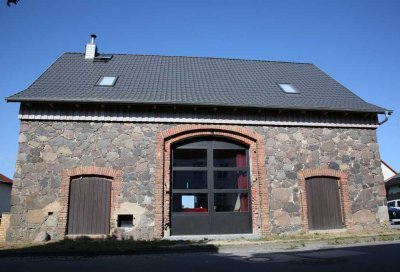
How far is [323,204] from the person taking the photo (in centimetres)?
1186

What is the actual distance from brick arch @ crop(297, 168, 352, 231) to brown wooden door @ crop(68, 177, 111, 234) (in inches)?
267

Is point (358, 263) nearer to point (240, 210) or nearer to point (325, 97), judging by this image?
point (240, 210)

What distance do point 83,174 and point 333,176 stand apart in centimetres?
898

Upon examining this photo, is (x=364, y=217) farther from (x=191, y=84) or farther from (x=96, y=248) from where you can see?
(x=96, y=248)

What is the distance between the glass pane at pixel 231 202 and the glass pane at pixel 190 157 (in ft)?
4.34

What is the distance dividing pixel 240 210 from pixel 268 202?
103 cm

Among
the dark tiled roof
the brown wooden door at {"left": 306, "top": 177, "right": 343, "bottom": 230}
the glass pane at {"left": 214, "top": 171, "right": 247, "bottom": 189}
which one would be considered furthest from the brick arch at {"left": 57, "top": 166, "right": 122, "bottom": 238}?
the brown wooden door at {"left": 306, "top": 177, "right": 343, "bottom": 230}

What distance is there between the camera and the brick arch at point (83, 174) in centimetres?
1023

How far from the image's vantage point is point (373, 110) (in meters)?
12.4

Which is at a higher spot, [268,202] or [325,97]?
[325,97]

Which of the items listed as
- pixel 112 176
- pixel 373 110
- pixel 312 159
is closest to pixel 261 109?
pixel 312 159

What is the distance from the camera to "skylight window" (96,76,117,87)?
12343mm

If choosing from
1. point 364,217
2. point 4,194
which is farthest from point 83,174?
point 4,194

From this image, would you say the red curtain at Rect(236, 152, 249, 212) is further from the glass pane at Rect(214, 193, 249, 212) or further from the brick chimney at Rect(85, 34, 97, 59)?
the brick chimney at Rect(85, 34, 97, 59)
